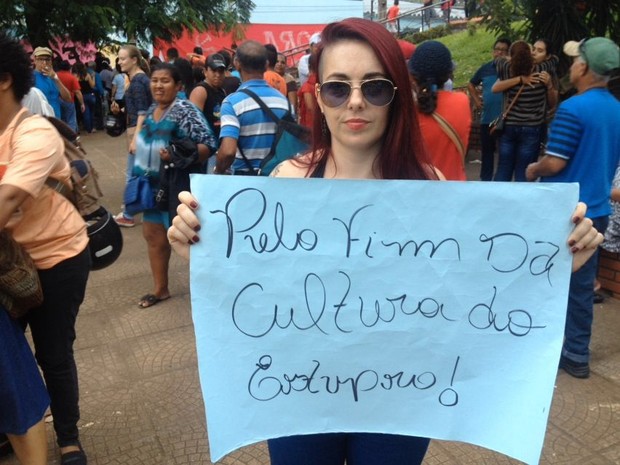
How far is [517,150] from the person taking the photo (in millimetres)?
6027

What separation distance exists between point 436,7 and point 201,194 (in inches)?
797

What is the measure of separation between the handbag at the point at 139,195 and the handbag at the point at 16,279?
79.7 inches

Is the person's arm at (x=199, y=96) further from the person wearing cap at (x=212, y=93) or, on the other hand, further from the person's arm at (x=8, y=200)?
the person's arm at (x=8, y=200)

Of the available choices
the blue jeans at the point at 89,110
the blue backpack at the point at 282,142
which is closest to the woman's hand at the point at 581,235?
the blue backpack at the point at 282,142

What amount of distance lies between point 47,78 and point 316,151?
26.0 feet

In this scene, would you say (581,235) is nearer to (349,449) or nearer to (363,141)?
(363,141)

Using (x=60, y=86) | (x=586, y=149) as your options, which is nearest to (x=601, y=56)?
(x=586, y=149)

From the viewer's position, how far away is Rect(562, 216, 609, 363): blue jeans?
326 centimetres

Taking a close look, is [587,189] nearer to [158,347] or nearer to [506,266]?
[506,266]

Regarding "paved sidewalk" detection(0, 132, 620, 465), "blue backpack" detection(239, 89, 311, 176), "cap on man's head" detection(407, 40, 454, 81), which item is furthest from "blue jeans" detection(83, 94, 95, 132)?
"cap on man's head" detection(407, 40, 454, 81)

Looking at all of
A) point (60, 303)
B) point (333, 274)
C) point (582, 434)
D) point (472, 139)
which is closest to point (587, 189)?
point (582, 434)

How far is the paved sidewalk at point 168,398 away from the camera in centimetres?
275

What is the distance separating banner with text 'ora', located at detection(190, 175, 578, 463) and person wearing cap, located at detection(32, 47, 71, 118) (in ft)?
25.2

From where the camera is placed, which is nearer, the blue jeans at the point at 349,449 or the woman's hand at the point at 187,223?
the woman's hand at the point at 187,223
